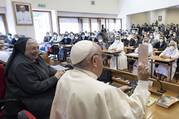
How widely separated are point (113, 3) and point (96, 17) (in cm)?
186

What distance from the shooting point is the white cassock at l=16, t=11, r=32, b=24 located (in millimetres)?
7602

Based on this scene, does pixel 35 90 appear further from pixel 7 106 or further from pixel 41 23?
pixel 41 23

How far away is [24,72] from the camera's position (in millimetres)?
1532

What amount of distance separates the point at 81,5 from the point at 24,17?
12.6ft

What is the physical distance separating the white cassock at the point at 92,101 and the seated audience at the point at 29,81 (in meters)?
0.70

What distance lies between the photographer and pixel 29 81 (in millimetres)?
1522

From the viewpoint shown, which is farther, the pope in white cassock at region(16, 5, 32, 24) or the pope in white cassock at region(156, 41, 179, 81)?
the pope in white cassock at region(16, 5, 32, 24)

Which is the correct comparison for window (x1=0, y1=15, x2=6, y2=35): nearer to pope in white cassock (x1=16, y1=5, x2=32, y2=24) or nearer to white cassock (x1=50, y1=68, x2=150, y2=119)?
pope in white cassock (x1=16, y1=5, x2=32, y2=24)

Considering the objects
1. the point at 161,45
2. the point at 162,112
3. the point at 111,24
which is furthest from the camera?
the point at 111,24

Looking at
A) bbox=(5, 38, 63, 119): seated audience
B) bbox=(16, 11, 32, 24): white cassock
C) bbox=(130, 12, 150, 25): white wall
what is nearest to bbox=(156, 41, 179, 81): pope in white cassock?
bbox=(5, 38, 63, 119): seated audience

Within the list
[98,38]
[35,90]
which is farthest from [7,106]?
[98,38]

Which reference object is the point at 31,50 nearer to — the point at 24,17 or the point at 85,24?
the point at 24,17

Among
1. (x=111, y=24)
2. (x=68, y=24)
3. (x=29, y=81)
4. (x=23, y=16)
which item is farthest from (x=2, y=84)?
(x=111, y=24)

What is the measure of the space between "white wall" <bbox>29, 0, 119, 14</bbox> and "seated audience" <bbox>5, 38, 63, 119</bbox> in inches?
302
